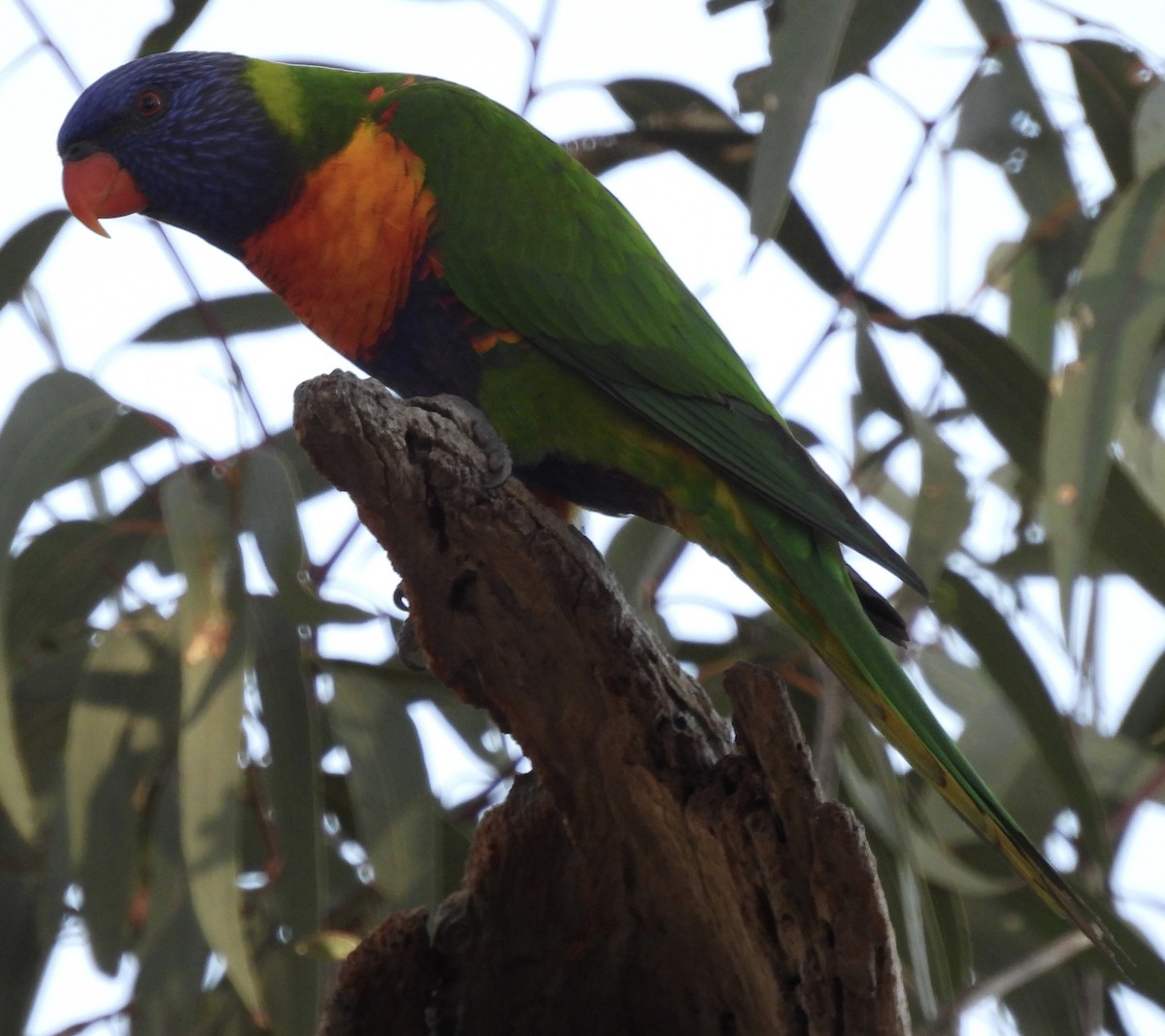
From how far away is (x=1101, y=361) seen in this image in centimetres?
145

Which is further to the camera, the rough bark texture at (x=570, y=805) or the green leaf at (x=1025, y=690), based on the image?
the green leaf at (x=1025, y=690)

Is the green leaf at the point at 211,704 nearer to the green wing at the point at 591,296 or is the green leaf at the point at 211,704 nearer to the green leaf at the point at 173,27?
the green wing at the point at 591,296

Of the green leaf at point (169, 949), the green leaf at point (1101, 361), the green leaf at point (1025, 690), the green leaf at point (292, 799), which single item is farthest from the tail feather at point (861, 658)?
the green leaf at point (169, 949)

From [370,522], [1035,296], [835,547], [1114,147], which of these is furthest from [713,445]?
[1114,147]

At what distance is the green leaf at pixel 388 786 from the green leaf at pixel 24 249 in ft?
2.28

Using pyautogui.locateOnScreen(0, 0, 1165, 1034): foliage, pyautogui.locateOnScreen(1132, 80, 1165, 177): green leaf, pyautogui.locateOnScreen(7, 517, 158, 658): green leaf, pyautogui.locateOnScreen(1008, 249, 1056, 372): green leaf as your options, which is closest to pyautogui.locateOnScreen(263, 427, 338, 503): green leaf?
pyautogui.locateOnScreen(0, 0, 1165, 1034): foliage

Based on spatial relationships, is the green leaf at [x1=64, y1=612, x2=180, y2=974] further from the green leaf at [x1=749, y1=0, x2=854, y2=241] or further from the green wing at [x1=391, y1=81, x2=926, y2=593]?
the green leaf at [x1=749, y1=0, x2=854, y2=241]

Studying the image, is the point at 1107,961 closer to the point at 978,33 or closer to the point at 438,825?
the point at 438,825

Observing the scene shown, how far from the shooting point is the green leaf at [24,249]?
1.79 metres

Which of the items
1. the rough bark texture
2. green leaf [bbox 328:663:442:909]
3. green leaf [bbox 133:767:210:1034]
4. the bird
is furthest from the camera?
green leaf [bbox 133:767:210:1034]

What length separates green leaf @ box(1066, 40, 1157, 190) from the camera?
1.73 metres

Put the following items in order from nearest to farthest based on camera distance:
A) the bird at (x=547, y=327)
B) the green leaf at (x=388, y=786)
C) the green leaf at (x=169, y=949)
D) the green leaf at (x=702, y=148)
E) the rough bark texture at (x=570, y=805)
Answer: the rough bark texture at (x=570, y=805), the bird at (x=547, y=327), the green leaf at (x=388, y=786), the green leaf at (x=169, y=949), the green leaf at (x=702, y=148)

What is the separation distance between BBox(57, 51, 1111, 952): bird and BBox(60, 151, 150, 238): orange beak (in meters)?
0.14

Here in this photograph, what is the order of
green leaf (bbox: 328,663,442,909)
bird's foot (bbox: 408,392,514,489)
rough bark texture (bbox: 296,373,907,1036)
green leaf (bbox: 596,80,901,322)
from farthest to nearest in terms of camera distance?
green leaf (bbox: 596,80,901,322) < green leaf (bbox: 328,663,442,909) < bird's foot (bbox: 408,392,514,489) < rough bark texture (bbox: 296,373,907,1036)
